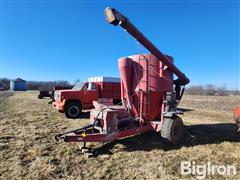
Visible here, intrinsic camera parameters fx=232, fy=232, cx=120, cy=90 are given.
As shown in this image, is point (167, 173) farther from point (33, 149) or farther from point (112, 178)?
point (33, 149)

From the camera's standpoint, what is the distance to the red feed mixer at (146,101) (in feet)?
21.6

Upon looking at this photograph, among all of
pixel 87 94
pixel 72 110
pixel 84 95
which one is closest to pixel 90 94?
pixel 87 94

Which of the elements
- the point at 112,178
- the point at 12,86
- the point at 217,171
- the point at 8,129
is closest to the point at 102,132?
the point at 112,178

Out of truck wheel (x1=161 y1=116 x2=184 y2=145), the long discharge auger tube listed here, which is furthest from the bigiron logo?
the long discharge auger tube

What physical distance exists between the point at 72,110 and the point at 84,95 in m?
1.04

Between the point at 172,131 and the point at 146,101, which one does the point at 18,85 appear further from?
the point at 172,131

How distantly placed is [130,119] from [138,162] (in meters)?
1.93

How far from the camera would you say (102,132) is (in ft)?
20.5

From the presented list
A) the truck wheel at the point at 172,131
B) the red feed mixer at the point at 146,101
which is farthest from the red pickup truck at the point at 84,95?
the truck wheel at the point at 172,131

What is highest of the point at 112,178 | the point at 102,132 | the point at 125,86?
the point at 125,86

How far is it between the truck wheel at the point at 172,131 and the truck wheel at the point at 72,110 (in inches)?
256

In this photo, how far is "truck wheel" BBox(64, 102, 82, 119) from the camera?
12.1 meters

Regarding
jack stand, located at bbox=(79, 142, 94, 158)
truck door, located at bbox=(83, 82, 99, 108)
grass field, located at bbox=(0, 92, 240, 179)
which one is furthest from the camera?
truck door, located at bbox=(83, 82, 99, 108)

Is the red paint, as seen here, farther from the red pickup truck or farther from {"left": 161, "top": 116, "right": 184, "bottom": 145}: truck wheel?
{"left": 161, "top": 116, "right": 184, "bottom": 145}: truck wheel
